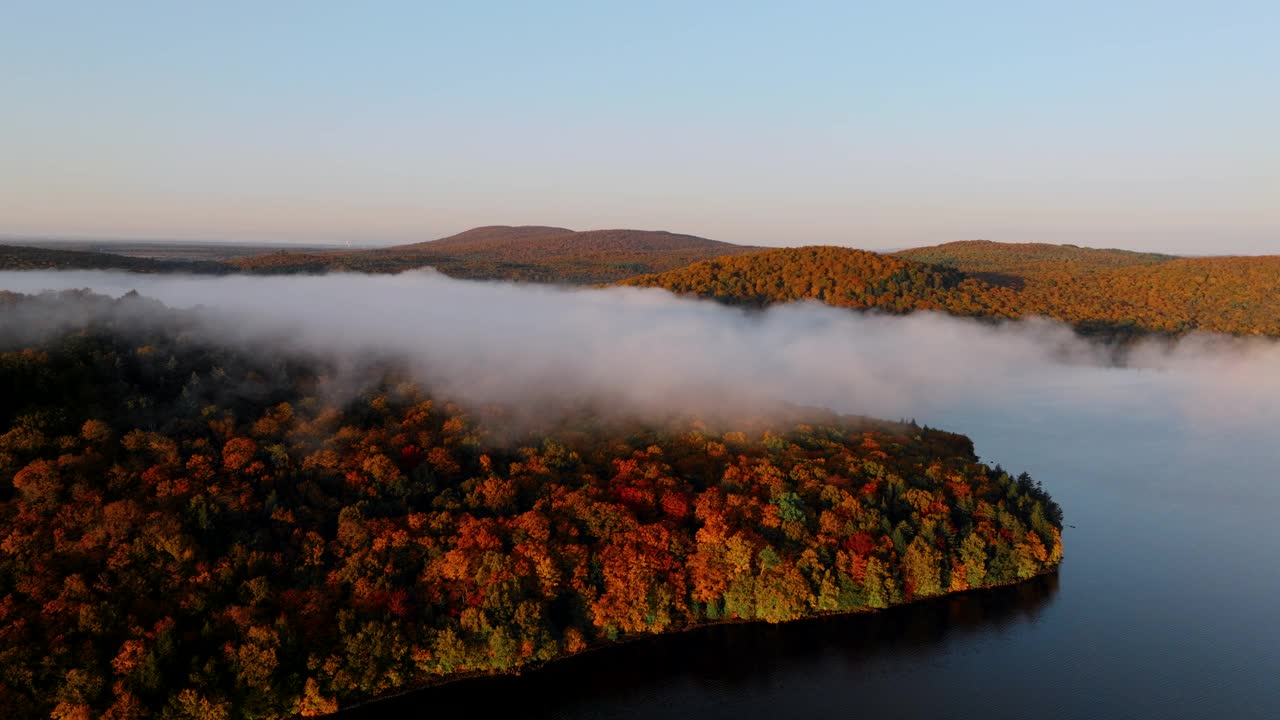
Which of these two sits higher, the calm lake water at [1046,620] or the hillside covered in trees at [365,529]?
the hillside covered in trees at [365,529]

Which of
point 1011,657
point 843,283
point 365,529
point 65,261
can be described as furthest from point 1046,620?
point 65,261

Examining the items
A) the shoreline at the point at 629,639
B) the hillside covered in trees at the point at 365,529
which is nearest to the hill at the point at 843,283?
the hillside covered in trees at the point at 365,529

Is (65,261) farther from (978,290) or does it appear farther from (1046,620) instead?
(978,290)

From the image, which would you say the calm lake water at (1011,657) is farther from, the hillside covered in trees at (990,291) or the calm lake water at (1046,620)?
the hillside covered in trees at (990,291)

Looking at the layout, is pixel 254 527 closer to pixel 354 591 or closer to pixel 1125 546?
pixel 354 591

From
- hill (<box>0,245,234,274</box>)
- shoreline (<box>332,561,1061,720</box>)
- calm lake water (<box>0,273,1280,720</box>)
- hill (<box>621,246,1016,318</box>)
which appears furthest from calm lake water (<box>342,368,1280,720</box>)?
hill (<box>621,246,1016,318</box>)

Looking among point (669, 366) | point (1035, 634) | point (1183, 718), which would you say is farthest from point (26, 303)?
point (1183, 718)
